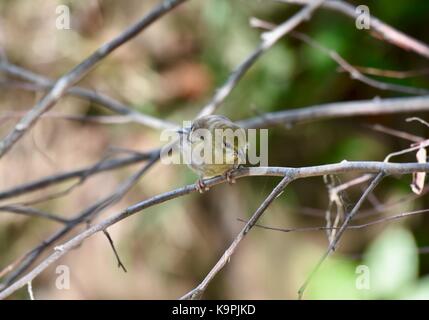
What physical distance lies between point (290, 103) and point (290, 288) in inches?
50.2

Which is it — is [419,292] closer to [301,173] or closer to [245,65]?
[245,65]

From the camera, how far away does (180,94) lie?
397 centimetres

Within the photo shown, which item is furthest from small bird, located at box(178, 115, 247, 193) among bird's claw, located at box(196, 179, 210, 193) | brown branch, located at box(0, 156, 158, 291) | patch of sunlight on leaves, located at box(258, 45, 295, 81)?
patch of sunlight on leaves, located at box(258, 45, 295, 81)

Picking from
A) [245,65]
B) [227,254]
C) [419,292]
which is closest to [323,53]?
[245,65]

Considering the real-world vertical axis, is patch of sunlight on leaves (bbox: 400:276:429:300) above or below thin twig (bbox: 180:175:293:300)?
above

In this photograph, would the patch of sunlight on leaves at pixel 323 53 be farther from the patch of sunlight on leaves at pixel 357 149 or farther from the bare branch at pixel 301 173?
the bare branch at pixel 301 173

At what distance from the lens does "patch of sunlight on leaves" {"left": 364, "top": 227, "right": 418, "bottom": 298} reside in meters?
2.75

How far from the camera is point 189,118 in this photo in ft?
11.9

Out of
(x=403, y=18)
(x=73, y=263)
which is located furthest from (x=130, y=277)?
(x=403, y=18)

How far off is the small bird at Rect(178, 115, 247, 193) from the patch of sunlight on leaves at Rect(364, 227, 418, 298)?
1398 millimetres

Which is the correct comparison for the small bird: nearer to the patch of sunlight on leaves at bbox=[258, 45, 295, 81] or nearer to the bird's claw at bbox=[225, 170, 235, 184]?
the bird's claw at bbox=[225, 170, 235, 184]

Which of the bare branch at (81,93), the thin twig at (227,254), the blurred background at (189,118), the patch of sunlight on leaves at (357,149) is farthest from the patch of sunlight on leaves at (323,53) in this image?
the thin twig at (227,254)

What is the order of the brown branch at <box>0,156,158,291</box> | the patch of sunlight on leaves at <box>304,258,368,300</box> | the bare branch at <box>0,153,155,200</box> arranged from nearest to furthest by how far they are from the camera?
the brown branch at <box>0,156,158,291</box>
the bare branch at <box>0,153,155,200</box>
the patch of sunlight on leaves at <box>304,258,368,300</box>

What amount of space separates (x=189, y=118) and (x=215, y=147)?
2.14 m
